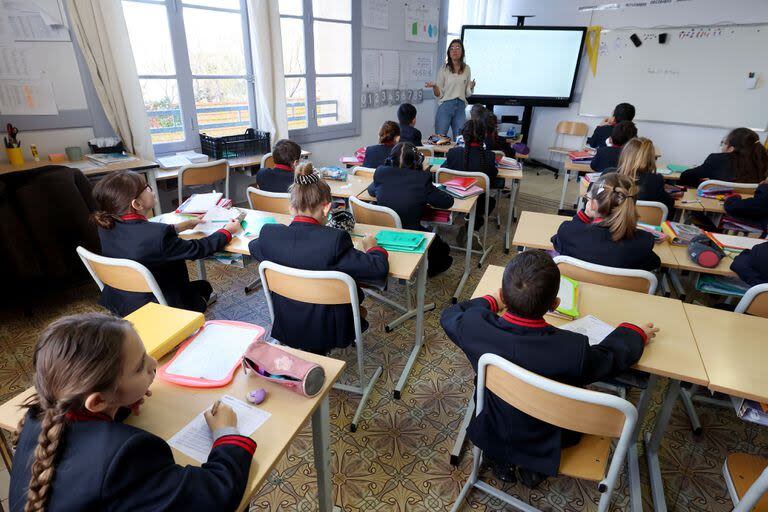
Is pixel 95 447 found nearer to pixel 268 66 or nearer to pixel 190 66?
pixel 190 66

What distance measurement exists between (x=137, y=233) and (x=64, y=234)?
4.55 feet

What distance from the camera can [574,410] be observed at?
1136 mm

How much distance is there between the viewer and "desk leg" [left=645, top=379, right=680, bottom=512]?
1635mm

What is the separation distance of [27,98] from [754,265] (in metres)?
4.84

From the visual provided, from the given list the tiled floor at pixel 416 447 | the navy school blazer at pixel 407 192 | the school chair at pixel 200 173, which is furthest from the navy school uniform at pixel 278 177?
the tiled floor at pixel 416 447

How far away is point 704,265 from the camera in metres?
2.16

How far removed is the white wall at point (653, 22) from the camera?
516cm

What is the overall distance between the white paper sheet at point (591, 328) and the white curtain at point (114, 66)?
3808 mm

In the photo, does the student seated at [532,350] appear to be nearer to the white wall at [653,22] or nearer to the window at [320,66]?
the window at [320,66]

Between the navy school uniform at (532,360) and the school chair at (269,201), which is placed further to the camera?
the school chair at (269,201)

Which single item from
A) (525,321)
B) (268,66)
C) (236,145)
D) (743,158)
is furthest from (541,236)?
(268,66)

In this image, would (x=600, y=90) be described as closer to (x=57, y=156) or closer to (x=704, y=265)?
(x=704, y=265)

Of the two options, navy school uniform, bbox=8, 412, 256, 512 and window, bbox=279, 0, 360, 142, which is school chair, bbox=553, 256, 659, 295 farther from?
window, bbox=279, 0, 360, 142

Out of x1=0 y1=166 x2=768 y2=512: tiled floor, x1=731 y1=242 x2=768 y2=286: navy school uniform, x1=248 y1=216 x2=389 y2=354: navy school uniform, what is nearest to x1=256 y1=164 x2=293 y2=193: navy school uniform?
x1=0 y1=166 x2=768 y2=512: tiled floor
